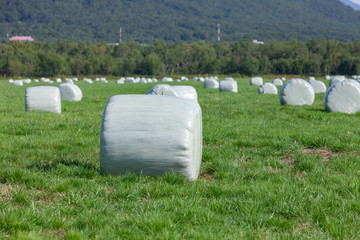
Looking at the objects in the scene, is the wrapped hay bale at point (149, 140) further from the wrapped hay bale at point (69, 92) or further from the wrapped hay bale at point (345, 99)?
the wrapped hay bale at point (69, 92)

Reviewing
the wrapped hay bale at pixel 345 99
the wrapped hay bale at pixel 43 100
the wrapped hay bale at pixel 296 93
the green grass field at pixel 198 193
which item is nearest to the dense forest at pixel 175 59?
the wrapped hay bale at pixel 43 100

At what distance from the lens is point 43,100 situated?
51.0ft

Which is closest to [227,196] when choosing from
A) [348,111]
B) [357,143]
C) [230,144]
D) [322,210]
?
[322,210]

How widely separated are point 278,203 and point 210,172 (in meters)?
2.15

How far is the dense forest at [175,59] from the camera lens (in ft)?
317

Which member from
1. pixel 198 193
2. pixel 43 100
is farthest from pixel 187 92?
pixel 198 193

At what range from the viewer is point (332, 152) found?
336 inches

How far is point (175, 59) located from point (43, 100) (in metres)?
106

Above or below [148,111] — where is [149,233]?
below

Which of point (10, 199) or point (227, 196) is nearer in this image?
point (10, 199)

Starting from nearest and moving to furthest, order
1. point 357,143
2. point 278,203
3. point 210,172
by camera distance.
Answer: point 278,203
point 210,172
point 357,143

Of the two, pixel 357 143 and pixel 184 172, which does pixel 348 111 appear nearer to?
pixel 357 143

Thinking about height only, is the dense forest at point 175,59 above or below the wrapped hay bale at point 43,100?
above

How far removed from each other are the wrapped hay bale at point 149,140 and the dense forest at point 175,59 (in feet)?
294
